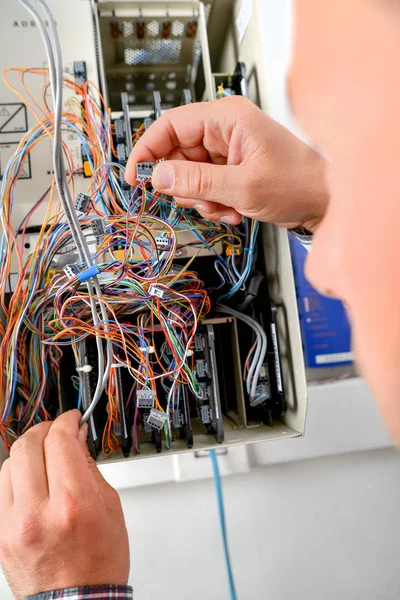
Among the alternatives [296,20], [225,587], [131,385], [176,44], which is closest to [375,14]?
[296,20]

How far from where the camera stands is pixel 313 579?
105cm

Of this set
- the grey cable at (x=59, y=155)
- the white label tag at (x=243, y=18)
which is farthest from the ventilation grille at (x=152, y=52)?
the grey cable at (x=59, y=155)

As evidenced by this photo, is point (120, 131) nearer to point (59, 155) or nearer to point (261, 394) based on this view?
point (59, 155)

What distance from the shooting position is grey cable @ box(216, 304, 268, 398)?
85 centimetres

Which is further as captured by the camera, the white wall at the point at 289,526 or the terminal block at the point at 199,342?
the white wall at the point at 289,526

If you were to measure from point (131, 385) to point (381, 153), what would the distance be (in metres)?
0.82

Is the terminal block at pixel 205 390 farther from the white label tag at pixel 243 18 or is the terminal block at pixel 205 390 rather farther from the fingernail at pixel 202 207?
the white label tag at pixel 243 18

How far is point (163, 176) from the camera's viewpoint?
0.70m

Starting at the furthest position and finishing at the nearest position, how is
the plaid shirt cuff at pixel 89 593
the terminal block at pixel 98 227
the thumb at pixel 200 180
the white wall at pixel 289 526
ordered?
1. the white wall at pixel 289 526
2. the terminal block at pixel 98 227
3. the thumb at pixel 200 180
4. the plaid shirt cuff at pixel 89 593

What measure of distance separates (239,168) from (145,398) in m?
0.47

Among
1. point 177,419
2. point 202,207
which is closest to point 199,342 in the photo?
point 177,419

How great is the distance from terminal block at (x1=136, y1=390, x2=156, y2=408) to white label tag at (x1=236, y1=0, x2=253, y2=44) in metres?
0.83

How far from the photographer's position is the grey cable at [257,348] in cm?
85

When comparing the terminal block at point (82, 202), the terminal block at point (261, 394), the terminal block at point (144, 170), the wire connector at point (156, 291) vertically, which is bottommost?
the terminal block at point (261, 394)
